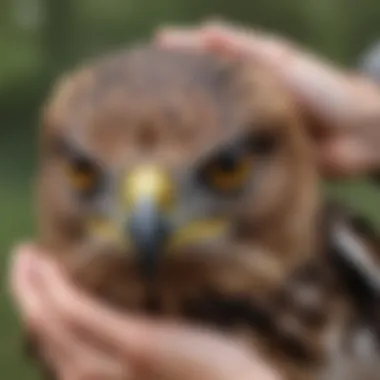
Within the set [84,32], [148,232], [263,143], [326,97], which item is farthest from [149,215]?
[84,32]

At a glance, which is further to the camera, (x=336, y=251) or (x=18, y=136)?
(x=18, y=136)

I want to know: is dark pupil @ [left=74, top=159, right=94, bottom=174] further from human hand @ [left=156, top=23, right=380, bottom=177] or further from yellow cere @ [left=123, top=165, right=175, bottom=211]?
human hand @ [left=156, top=23, right=380, bottom=177]

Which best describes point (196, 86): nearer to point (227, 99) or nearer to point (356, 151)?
point (227, 99)

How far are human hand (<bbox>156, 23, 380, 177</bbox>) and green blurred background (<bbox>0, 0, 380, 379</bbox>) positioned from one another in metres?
1.35

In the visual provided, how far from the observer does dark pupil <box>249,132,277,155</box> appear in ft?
3.81

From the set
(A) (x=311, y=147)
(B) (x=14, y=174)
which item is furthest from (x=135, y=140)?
(B) (x=14, y=174)

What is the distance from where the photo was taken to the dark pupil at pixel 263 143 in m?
1.16

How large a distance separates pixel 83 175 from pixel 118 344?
15cm

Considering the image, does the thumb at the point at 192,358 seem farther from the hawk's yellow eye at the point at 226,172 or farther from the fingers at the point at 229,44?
the fingers at the point at 229,44

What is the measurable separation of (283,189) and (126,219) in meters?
0.18

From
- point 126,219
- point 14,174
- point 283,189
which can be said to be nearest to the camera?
point 126,219

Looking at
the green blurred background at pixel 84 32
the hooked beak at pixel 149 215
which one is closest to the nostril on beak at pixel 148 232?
the hooked beak at pixel 149 215

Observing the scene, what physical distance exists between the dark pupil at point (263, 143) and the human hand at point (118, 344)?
0.17 metres

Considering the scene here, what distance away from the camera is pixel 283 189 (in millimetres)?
1202
